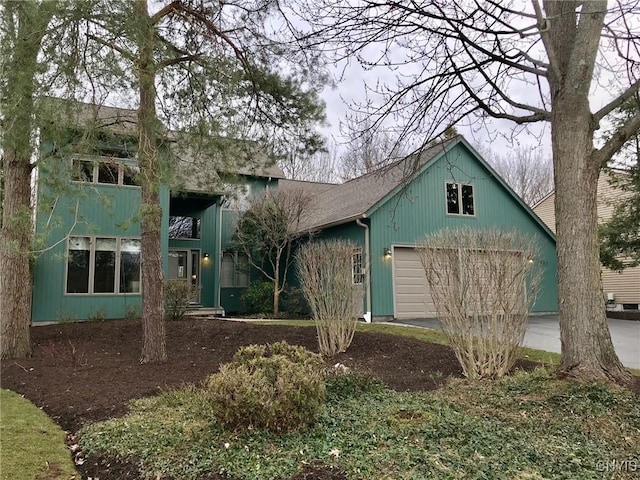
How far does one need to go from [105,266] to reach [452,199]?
10350mm

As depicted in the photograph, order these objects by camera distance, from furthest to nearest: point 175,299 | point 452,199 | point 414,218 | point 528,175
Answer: point 528,175
point 452,199
point 414,218
point 175,299

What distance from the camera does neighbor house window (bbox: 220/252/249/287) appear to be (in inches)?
665

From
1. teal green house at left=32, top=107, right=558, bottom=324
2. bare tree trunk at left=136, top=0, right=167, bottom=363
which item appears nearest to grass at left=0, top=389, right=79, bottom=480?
bare tree trunk at left=136, top=0, right=167, bottom=363

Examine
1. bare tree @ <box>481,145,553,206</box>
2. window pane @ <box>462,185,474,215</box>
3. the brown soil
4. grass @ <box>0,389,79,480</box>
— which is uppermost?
bare tree @ <box>481,145,553,206</box>

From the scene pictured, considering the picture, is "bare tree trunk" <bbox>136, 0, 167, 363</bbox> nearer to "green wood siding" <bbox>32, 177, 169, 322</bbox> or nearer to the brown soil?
the brown soil

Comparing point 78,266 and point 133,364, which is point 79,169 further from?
point 78,266

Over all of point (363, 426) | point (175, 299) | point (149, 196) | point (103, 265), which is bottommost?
point (363, 426)

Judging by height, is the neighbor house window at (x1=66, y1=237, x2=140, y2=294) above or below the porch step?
above

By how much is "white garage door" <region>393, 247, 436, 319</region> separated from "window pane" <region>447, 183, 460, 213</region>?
2.09 metres

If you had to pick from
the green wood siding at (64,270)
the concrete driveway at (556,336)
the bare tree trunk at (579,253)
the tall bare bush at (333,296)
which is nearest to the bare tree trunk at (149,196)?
the tall bare bush at (333,296)

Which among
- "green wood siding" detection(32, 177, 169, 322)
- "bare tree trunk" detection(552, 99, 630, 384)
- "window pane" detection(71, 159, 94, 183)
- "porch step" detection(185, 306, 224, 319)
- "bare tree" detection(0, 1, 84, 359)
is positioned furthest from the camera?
"porch step" detection(185, 306, 224, 319)

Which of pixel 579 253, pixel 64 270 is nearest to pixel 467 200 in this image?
pixel 579 253

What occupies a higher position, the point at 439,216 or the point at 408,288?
the point at 439,216

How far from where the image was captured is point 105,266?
12586mm
